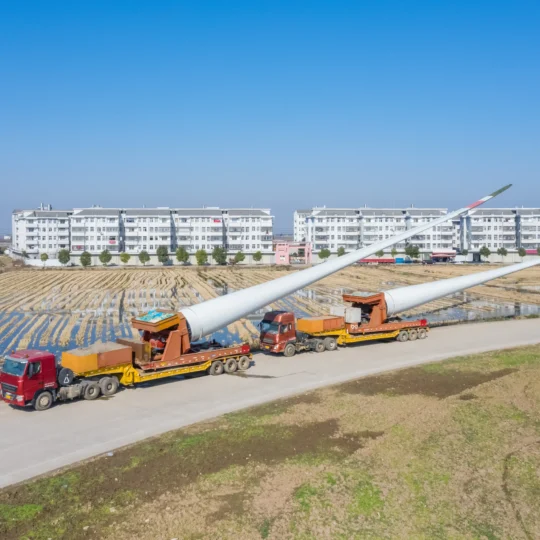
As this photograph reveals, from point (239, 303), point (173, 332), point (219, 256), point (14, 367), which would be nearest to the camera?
point (14, 367)

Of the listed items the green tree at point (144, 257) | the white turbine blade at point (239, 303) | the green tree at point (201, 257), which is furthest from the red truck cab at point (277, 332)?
the green tree at point (144, 257)

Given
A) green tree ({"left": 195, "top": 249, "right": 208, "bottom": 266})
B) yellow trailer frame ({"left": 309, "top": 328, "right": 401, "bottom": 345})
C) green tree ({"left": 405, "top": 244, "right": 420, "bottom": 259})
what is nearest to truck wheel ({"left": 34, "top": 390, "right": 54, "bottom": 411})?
yellow trailer frame ({"left": 309, "top": 328, "right": 401, "bottom": 345})

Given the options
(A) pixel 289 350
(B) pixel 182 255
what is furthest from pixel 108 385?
(B) pixel 182 255

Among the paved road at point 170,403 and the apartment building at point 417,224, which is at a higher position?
the apartment building at point 417,224

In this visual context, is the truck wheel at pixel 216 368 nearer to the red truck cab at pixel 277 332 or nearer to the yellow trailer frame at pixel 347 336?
the red truck cab at pixel 277 332

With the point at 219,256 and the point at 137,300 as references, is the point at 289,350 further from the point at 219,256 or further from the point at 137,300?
the point at 219,256

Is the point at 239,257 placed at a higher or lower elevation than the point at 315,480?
higher
